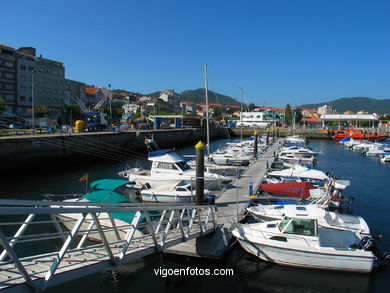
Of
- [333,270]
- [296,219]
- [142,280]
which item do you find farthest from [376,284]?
[142,280]

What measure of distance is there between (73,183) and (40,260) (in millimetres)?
22267

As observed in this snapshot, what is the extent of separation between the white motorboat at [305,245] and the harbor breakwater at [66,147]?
28.0m

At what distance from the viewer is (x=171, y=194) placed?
782 inches

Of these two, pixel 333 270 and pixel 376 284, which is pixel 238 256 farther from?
pixel 376 284

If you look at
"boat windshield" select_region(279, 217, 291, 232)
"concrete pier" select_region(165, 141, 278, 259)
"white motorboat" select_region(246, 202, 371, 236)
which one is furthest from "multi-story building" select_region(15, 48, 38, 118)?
"boat windshield" select_region(279, 217, 291, 232)

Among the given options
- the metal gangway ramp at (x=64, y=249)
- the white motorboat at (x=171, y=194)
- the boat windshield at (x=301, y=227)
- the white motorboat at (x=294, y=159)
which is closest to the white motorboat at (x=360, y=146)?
the white motorboat at (x=294, y=159)

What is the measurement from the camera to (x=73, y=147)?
41.1 meters

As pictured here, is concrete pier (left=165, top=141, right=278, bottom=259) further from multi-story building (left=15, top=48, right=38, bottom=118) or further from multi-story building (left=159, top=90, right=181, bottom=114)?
multi-story building (left=159, top=90, right=181, bottom=114)

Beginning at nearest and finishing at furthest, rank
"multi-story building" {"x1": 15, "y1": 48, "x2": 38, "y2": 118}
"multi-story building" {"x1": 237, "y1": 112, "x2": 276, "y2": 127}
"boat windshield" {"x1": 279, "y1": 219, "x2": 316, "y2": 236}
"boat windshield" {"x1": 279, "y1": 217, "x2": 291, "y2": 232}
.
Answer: "boat windshield" {"x1": 279, "y1": 219, "x2": 316, "y2": 236} < "boat windshield" {"x1": 279, "y1": 217, "x2": 291, "y2": 232} < "multi-story building" {"x1": 15, "y1": 48, "x2": 38, "y2": 118} < "multi-story building" {"x1": 237, "y1": 112, "x2": 276, "y2": 127}

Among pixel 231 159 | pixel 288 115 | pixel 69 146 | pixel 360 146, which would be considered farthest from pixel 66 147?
pixel 288 115

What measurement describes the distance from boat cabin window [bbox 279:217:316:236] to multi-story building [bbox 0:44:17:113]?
74.7m

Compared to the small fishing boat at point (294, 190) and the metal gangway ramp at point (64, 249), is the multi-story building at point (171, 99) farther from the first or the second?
the metal gangway ramp at point (64, 249)

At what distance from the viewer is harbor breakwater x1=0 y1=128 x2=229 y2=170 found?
3294 cm

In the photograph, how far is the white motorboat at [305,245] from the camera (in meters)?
11.8
